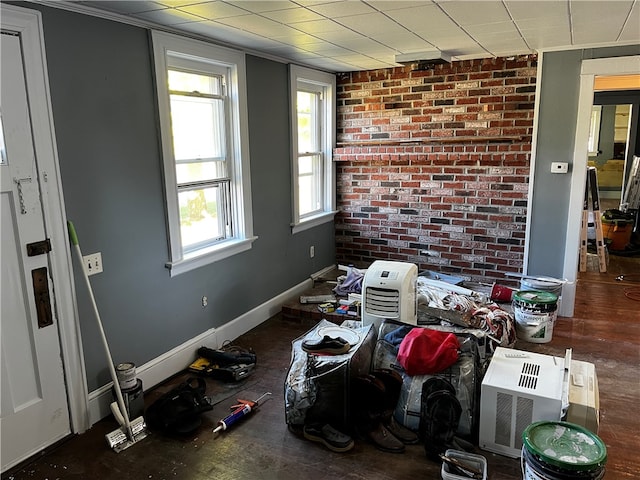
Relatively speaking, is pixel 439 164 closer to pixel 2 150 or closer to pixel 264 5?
pixel 264 5

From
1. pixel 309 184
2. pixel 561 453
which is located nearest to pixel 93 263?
pixel 561 453

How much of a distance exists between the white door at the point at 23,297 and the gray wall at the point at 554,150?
3712 millimetres

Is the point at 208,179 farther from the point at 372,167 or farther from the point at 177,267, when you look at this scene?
the point at 372,167

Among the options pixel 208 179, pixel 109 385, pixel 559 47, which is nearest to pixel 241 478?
pixel 109 385

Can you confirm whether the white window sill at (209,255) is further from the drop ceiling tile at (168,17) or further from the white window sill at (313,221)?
the drop ceiling tile at (168,17)

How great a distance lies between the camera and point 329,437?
2.51 m

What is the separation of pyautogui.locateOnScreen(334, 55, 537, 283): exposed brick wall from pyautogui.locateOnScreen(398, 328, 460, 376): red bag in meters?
2.27

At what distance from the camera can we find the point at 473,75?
4410 mm

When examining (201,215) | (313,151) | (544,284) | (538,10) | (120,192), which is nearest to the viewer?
(538,10)

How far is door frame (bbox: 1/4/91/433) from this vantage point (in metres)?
2.22

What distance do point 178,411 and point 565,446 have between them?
195 centimetres

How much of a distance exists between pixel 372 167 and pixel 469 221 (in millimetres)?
1169

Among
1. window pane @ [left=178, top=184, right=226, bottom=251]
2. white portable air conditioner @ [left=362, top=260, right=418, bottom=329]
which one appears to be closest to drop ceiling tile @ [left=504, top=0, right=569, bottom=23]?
white portable air conditioner @ [left=362, top=260, right=418, bottom=329]

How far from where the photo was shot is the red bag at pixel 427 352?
254 cm
